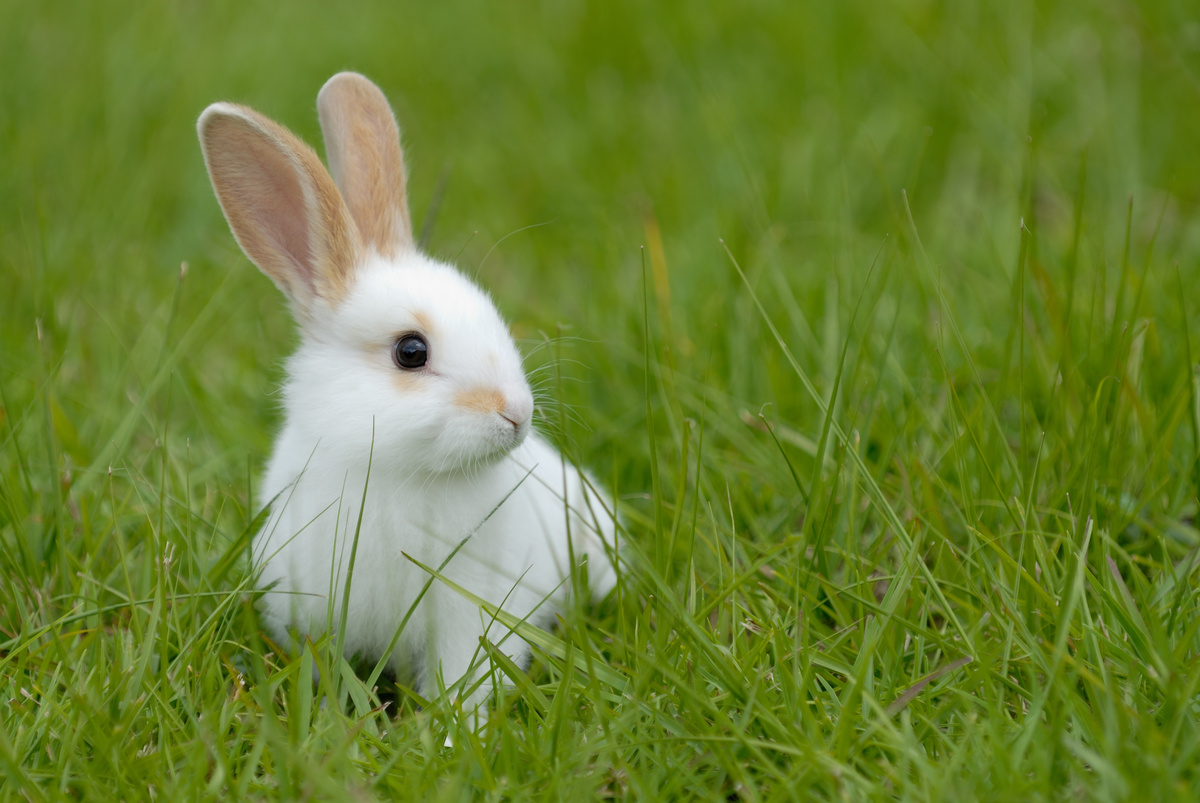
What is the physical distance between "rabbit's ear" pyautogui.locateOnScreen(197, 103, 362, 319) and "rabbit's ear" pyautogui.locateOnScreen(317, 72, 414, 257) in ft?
0.52

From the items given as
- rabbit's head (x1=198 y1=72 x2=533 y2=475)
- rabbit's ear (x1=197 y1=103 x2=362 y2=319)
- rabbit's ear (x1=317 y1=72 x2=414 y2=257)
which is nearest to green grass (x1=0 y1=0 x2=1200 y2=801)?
rabbit's head (x1=198 y1=72 x2=533 y2=475)

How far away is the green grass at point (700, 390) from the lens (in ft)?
7.53

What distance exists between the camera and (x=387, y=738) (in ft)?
8.18

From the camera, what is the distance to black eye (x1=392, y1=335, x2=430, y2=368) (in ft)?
8.93

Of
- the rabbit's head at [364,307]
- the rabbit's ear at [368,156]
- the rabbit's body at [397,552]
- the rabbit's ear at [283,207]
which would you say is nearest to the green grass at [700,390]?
the rabbit's body at [397,552]

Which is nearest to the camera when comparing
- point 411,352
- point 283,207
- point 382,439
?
point 382,439

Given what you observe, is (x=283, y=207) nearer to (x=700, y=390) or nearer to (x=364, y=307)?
(x=364, y=307)

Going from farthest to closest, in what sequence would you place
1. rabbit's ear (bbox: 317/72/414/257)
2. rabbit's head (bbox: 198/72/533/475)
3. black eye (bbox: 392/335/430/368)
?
rabbit's ear (bbox: 317/72/414/257) < black eye (bbox: 392/335/430/368) < rabbit's head (bbox: 198/72/533/475)

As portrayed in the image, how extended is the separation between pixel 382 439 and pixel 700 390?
1445 millimetres

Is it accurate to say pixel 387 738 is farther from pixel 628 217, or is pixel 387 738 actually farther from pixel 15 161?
pixel 15 161

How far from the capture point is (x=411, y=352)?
2.73m

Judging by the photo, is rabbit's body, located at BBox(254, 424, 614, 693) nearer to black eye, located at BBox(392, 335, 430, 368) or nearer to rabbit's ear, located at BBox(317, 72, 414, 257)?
black eye, located at BBox(392, 335, 430, 368)

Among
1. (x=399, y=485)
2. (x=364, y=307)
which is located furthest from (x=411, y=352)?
(x=399, y=485)

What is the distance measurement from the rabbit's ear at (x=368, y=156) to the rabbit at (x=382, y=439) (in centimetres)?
1
